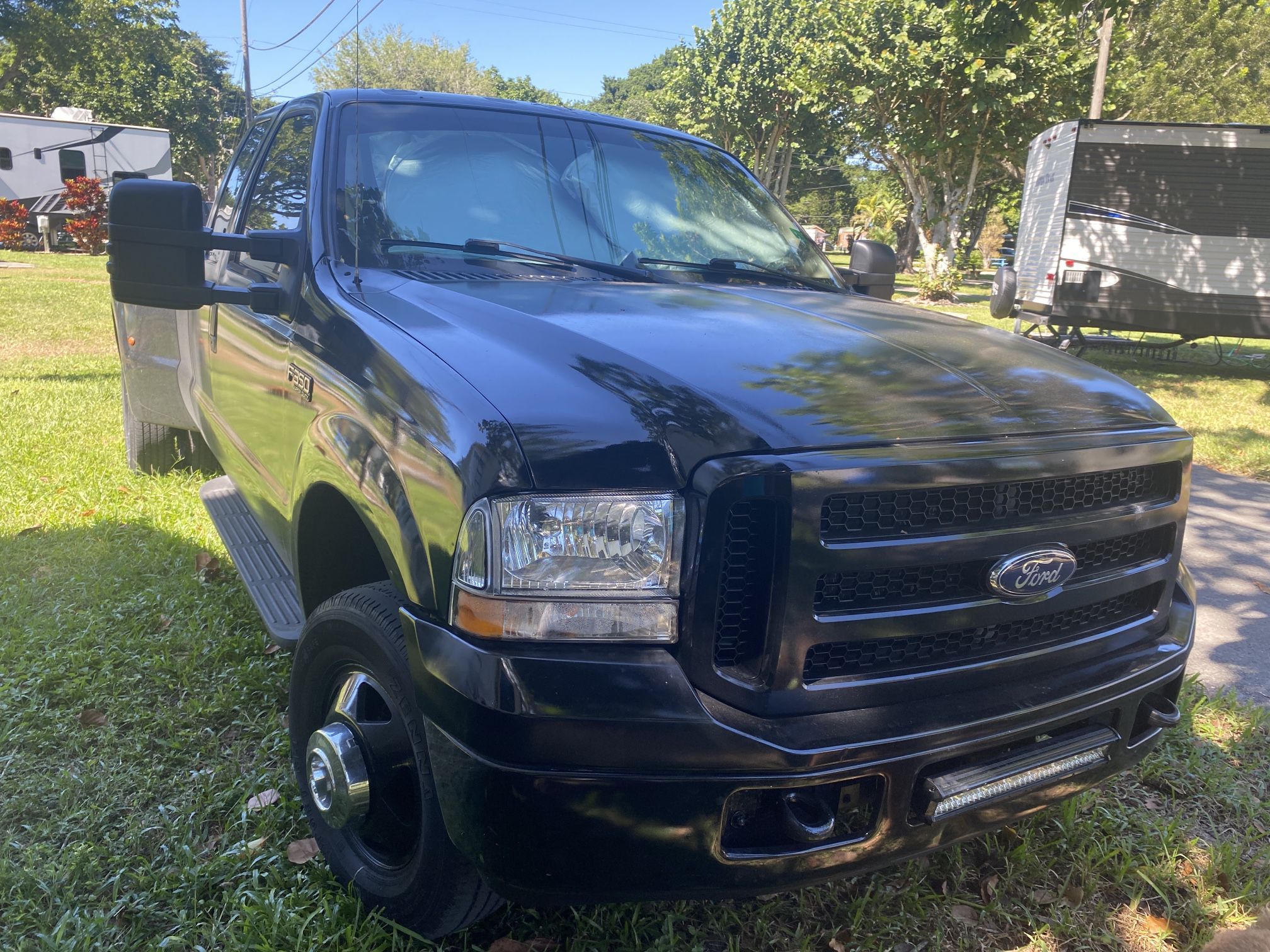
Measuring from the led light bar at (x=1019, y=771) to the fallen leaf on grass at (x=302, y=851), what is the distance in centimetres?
153

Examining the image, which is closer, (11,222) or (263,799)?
(263,799)

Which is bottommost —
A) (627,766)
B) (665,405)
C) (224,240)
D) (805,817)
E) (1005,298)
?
(805,817)

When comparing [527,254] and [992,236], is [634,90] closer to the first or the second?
[992,236]

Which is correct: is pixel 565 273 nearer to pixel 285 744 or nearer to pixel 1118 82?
pixel 285 744

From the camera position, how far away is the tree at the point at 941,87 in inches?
862

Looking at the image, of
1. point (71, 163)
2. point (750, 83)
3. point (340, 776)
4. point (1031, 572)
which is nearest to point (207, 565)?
point (340, 776)

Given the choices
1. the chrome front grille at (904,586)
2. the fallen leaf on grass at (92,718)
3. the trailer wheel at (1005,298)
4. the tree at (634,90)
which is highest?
the tree at (634,90)

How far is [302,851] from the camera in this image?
2439mm

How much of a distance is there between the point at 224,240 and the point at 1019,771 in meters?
2.29

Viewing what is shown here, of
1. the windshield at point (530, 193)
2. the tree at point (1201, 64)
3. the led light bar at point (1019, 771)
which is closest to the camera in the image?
the led light bar at point (1019, 771)

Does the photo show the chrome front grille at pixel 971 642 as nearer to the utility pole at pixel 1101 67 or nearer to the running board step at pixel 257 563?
the running board step at pixel 257 563

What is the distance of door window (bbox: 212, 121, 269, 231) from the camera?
13.2 ft

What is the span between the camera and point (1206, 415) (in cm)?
923

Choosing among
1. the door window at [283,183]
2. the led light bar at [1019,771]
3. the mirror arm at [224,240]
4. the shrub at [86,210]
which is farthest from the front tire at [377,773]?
the shrub at [86,210]
